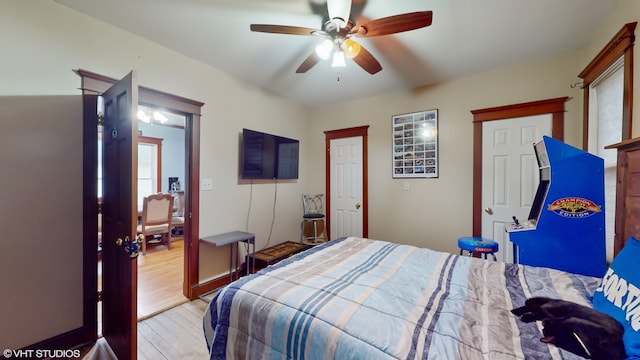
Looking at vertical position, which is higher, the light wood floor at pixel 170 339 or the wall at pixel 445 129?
the wall at pixel 445 129

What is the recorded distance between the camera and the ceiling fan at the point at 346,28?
1.52 meters

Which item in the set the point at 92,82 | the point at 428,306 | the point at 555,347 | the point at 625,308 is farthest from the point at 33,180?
the point at 625,308

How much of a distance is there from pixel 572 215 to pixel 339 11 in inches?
83.2

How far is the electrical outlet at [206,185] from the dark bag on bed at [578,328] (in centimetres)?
274

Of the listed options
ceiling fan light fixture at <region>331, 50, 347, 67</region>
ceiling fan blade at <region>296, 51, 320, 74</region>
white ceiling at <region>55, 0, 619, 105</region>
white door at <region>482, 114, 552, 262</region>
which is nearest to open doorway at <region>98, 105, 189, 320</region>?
white ceiling at <region>55, 0, 619, 105</region>

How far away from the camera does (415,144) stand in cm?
334

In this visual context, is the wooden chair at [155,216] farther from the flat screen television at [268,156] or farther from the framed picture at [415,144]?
the framed picture at [415,144]

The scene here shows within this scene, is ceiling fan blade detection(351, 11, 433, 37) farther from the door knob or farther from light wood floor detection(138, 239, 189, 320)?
light wood floor detection(138, 239, 189, 320)

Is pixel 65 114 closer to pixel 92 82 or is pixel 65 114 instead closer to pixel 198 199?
pixel 92 82

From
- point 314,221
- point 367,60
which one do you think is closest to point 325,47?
point 367,60

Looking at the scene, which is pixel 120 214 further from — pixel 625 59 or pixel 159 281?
pixel 625 59

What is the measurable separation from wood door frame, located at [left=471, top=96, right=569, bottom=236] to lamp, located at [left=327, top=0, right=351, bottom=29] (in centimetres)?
218

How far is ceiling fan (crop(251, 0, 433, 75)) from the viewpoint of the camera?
1518 mm

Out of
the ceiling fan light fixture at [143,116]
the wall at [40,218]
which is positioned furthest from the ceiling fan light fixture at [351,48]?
the ceiling fan light fixture at [143,116]
